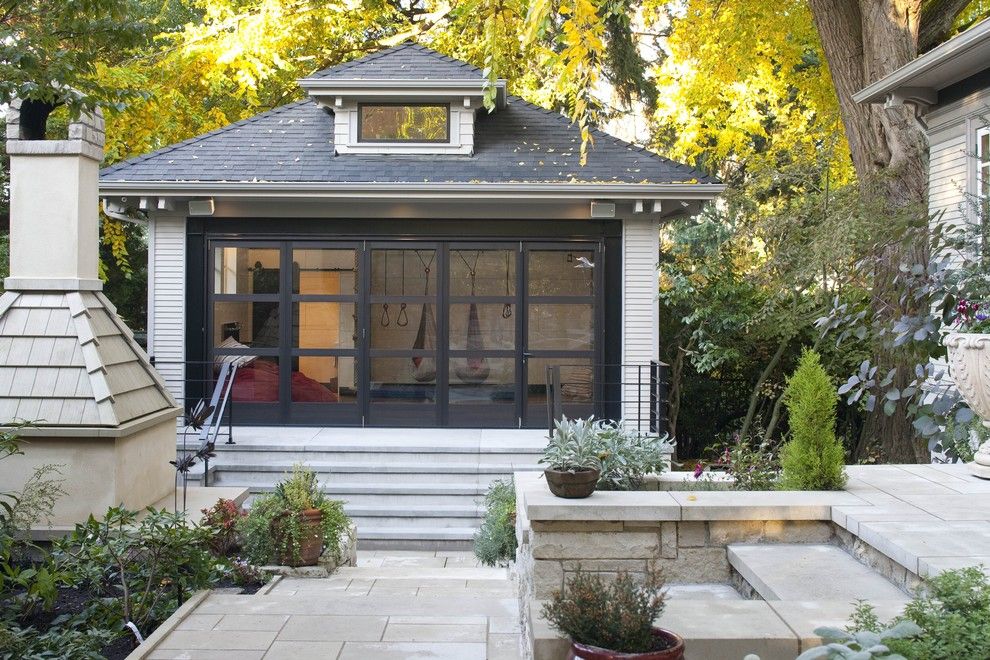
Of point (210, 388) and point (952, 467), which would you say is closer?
point (952, 467)

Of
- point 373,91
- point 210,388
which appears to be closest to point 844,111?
point 373,91

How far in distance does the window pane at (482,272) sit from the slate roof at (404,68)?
2127mm

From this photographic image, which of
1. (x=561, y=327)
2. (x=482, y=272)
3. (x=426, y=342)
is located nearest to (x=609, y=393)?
(x=561, y=327)

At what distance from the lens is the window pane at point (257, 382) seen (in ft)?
37.6

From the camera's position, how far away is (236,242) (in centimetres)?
1151

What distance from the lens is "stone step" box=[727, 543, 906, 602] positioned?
4.04 meters

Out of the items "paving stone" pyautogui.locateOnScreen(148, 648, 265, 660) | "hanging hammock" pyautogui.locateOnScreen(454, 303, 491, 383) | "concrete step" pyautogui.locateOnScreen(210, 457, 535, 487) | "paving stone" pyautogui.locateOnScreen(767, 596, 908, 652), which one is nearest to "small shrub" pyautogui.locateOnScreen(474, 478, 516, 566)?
"concrete step" pyautogui.locateOnScreen(210, 457, 535, 487)

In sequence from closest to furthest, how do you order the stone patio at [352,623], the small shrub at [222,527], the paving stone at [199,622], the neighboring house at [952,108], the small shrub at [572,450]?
the stone patio at [352,623]
the paving stone at [199,622]
the small shrub at [572,450]
the small shrub at [222,527]
the neighboring house at [952,108]

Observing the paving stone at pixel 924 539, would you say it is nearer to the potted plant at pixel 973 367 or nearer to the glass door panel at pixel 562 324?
the potted plant at pixel 973 367

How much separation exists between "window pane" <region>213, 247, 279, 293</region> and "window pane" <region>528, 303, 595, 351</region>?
9.89ft

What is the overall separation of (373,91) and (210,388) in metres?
3.91

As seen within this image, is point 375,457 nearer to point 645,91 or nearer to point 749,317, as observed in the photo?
point 749,317

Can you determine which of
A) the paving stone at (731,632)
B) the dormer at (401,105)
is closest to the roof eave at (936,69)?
the dormer at (401,105)

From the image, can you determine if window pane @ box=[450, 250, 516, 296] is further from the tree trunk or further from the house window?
the tree trunk
